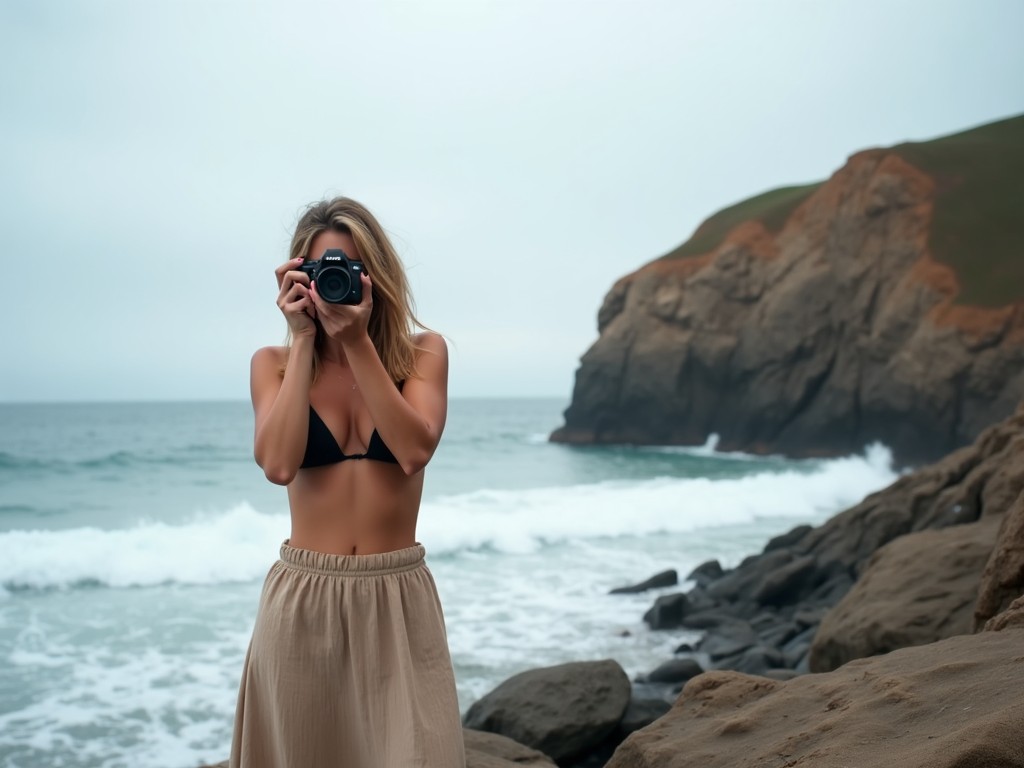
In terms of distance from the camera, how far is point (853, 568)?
912 cm

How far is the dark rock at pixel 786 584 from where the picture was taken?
8906mm

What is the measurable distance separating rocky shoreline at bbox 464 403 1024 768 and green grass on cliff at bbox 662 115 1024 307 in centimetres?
2197

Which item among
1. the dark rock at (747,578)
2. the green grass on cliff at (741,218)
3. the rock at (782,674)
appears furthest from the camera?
the green grass on cliff at (741,218)

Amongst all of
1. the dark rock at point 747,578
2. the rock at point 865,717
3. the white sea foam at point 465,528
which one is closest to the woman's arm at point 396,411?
the rock at point 865,717

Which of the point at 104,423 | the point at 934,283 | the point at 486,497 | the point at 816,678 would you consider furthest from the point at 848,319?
the point at 104,423

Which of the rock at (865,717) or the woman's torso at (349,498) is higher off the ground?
the woman's torso at (349,498)

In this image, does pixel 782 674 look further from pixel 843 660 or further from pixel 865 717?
pixel 865 717

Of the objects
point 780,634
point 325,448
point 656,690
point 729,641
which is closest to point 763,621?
point 780,634

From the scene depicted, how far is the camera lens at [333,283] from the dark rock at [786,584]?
7847mm

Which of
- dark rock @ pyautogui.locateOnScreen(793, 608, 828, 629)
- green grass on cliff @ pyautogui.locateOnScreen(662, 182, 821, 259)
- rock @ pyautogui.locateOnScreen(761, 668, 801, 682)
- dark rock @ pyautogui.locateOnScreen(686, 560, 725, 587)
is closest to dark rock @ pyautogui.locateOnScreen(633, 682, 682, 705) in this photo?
rock @ pyautogui.locateOnScreen(761, 668, 801, 682)

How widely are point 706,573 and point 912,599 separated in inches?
219

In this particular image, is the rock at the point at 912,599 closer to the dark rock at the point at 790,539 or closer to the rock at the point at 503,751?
the rock at the point at 503,751

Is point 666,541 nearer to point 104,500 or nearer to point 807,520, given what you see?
point 807,520

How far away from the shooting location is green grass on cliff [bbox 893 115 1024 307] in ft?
94.8
